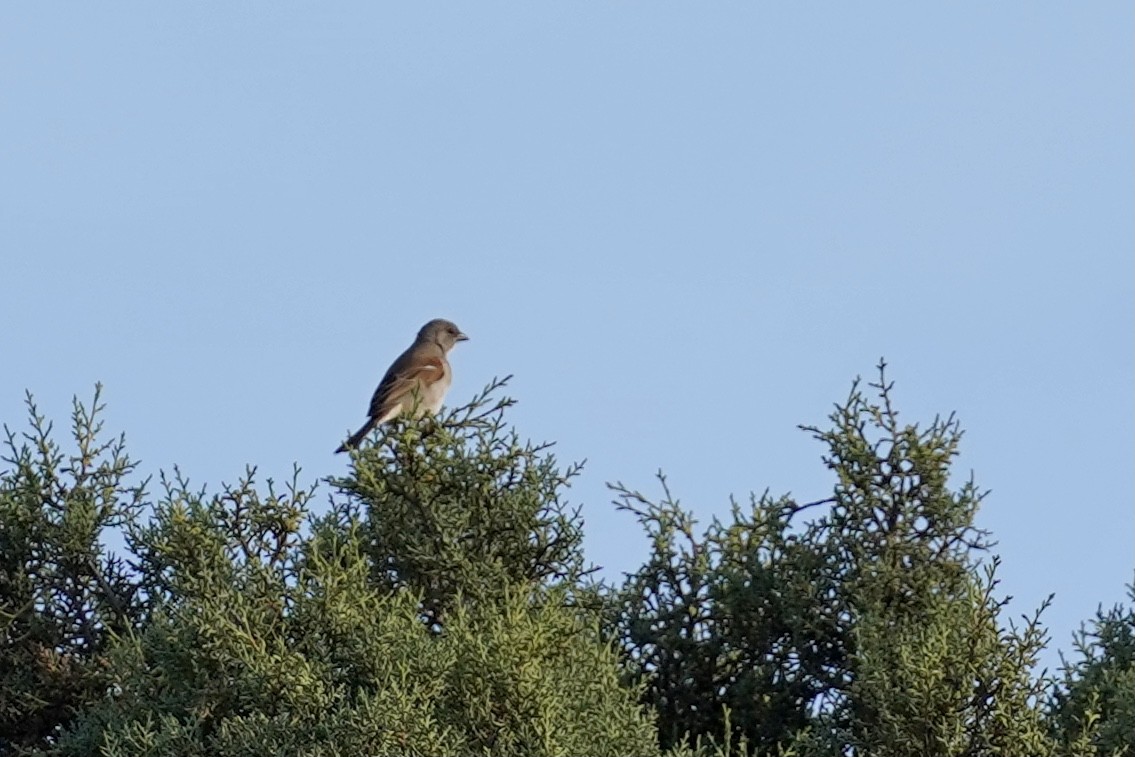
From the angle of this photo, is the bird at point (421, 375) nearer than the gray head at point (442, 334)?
Yes

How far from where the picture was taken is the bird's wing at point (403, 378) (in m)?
13.4

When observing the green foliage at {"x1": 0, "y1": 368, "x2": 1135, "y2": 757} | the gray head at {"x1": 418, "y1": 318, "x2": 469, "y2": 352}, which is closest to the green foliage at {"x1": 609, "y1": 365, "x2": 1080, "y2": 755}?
the green foliage at {"x1": 0, "y1": 368, "x2": 1135, "y2": 757}

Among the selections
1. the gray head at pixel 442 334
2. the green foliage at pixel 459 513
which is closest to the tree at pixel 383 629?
the green foliage at pixel 459 513

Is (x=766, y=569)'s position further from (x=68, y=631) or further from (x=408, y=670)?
(x=68, y=631)

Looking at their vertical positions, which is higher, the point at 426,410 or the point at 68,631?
the point at 426,410

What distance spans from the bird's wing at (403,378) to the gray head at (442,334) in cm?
83

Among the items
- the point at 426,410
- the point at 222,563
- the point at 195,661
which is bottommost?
the point at 195,661

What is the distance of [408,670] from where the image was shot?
8.87 meters

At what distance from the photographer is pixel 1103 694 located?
10.4 metres

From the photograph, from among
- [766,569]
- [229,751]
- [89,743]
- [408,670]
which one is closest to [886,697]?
[766,569]

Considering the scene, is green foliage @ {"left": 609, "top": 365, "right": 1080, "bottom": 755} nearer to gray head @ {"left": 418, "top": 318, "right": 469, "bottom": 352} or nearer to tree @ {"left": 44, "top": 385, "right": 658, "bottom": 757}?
tree @ {"left": 44, "top": 385, "right": 658, "bottom": 757}

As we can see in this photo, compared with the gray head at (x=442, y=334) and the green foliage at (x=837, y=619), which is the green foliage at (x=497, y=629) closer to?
the green foliage at (x=837, y=619)

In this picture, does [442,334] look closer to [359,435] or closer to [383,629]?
[359,435]

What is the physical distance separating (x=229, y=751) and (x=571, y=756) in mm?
1522
